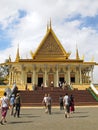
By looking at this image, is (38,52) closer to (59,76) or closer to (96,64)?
(59,76)

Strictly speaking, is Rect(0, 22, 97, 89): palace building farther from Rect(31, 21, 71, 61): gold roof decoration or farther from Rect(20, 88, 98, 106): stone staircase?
Rect(20, 88, 98, 106): stone staircase

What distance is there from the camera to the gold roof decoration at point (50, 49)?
44969 mm

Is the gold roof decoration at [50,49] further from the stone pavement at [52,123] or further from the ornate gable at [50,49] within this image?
the stone pavement at [52,123]

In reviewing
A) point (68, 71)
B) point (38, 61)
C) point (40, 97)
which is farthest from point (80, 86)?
point (40, 97)

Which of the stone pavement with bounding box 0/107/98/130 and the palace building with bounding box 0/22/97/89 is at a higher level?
the palace building with bounding box 0/22/97/89

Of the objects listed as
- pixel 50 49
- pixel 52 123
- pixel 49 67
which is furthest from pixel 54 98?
pixel 52 123

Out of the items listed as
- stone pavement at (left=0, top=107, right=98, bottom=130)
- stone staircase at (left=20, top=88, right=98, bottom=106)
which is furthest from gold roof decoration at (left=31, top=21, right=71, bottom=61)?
stone pavement at (left=0, top=107, right=98, bottom=130)

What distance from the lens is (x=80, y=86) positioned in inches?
1539

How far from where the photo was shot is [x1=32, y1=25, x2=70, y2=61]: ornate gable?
1770 inches

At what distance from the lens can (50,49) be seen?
45844 millimetres

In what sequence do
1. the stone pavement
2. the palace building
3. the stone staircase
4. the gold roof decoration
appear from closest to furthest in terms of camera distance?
the stone pavement < the stone staircase < the palace building < the gold roof decoration

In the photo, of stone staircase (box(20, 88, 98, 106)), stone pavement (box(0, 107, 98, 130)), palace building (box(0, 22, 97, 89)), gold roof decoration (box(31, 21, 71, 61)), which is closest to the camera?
stone pavement (box(0, 107, 98, 130))

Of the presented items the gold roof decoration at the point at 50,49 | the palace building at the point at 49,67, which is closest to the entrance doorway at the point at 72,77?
the palace building at the point at 49,67

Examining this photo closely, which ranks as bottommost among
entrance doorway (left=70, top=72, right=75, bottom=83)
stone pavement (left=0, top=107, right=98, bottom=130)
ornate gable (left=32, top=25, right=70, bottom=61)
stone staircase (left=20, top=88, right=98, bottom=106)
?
stone pavement (left=0, top=107, right=98, bottom=130)
